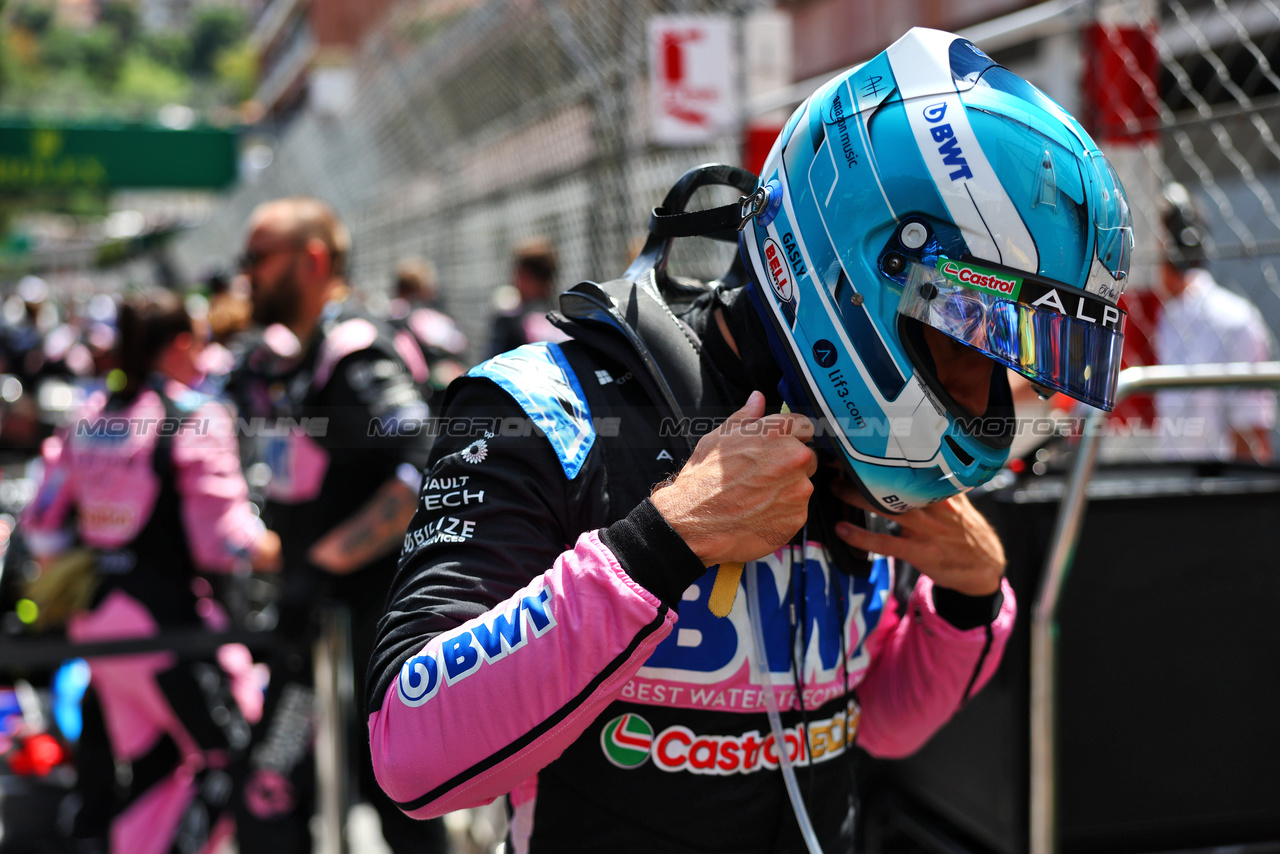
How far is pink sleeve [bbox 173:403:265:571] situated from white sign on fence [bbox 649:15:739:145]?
2.09m

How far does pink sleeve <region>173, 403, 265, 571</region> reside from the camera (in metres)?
3.40

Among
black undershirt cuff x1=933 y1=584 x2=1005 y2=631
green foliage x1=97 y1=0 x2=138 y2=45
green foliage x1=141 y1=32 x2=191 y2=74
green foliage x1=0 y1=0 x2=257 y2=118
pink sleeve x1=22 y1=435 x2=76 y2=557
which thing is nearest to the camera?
black undershirt cuff x1=933 y1=584 x2=1005 y2=631

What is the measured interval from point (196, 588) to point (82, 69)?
12860cm

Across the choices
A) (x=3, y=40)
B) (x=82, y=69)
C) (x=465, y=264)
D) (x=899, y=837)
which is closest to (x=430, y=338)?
(x=465, y=264)

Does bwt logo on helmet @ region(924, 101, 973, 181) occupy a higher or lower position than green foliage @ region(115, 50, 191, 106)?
lower

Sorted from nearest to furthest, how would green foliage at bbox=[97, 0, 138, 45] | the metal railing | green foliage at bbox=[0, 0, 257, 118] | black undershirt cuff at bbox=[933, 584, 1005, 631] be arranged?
black undershirt cuff at bbox=[933, 584, 1005, 631], the metal railing, green foliage at bbox=[0, 0, 257, 118], green foliage at bbox=[97, 0, 138, 45]

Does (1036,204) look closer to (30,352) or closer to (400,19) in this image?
(400,19)

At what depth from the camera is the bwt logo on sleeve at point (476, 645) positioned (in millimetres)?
1096

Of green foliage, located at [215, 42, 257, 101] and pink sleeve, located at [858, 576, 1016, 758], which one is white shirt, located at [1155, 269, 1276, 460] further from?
green foliage, located at [215, 42, 257, 101]

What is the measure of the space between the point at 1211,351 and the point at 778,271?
400 centimetres

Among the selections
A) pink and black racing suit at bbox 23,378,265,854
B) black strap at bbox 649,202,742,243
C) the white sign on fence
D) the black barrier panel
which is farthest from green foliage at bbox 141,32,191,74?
black strap at bbox 649,202,742,243

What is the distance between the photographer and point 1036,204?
1172 millimetres

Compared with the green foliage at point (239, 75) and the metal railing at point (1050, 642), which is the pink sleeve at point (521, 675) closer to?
the metal railing at point (1050, 642)

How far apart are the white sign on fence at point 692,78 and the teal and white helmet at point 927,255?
3106 millimetres
